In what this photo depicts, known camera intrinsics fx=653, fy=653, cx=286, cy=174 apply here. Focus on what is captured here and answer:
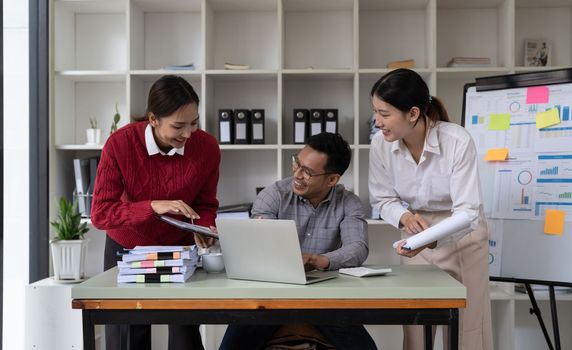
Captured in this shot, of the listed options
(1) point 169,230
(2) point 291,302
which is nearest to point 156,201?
(1) point 169,230

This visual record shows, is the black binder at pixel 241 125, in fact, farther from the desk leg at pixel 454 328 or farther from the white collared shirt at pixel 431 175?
the desk leg at pixel 454 328

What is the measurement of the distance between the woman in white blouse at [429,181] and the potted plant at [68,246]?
1.62 metres

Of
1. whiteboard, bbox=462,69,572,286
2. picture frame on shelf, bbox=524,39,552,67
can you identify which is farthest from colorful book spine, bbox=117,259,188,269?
picture frame on shelf, bbox=524,39,552,67

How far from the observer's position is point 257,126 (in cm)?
355

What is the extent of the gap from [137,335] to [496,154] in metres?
1.62

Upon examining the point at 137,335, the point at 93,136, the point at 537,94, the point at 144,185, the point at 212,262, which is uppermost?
the point at 537,94

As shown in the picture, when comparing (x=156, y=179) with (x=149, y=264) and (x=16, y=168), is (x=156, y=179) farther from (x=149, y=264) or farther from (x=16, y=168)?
(x=16, y=168)

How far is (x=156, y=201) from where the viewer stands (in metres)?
2.12

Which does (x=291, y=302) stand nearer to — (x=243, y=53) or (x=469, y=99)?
(x=469, y=99)

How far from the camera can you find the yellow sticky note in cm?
262

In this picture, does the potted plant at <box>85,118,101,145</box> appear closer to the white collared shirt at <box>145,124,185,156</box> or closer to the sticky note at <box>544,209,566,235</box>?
the white collared shirt at <box>145,124,185,156</box>

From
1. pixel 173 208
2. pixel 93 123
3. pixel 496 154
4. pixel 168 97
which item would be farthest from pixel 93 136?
pixel 496 154

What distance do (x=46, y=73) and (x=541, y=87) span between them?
2.52 m

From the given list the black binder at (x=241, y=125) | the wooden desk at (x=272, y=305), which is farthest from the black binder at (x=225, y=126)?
the wooden desk at (x=272, y=305)
